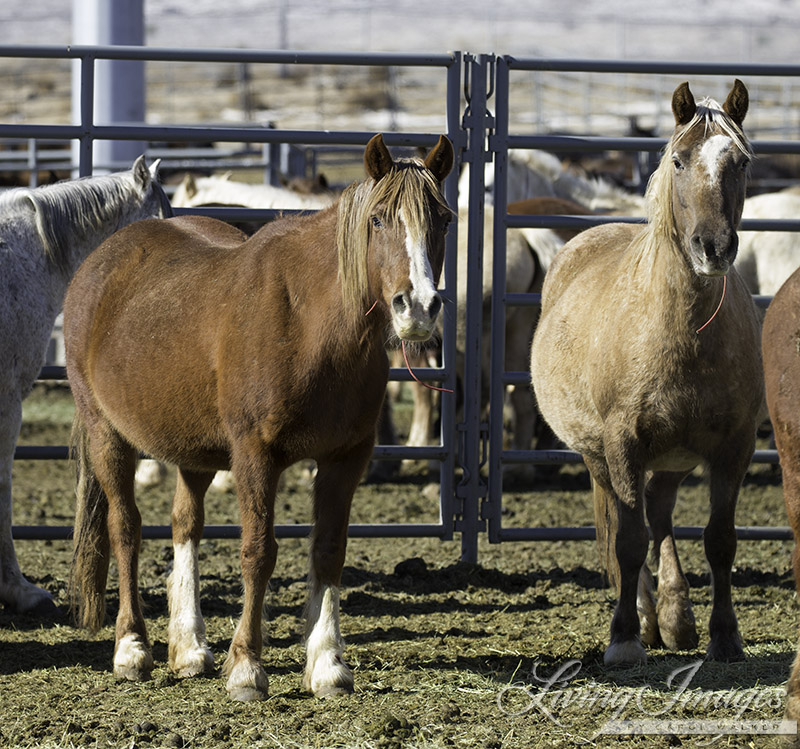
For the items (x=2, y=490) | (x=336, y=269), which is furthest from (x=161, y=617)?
(x=336, y=269)

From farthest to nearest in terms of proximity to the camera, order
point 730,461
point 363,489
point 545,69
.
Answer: point 363,489 → point 545,69 → point 730,461

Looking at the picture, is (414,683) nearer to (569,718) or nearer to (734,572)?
(569,718)

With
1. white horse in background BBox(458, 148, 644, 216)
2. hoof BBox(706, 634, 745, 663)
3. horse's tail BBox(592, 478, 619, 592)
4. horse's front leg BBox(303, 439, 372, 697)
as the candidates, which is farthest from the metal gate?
white horse in background BBox(458, 148, 644, 216)

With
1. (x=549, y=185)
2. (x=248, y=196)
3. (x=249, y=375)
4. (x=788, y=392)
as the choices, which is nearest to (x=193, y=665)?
(x=249, y=375)

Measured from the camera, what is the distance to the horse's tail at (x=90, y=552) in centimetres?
416

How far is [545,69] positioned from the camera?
5480mm

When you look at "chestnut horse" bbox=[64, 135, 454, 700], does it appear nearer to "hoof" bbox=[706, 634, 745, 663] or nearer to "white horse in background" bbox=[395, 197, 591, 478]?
"hoof" bbox=[706, 634, 745, 663]

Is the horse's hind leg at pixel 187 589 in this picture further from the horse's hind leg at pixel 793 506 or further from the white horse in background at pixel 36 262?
the horse's hind leg at pixel 793 506

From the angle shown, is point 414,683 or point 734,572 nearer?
point 414,683

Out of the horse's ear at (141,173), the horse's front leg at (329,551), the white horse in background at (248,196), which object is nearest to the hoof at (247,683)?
the horse's front leg at (329,551)

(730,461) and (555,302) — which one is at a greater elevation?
(555,302)

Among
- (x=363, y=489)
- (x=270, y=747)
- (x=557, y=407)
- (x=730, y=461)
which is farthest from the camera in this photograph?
(x=363, y=489)

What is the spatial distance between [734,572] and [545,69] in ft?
8.95

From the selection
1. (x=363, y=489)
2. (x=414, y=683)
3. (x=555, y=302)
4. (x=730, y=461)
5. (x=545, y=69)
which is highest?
(x=545, y=69)
